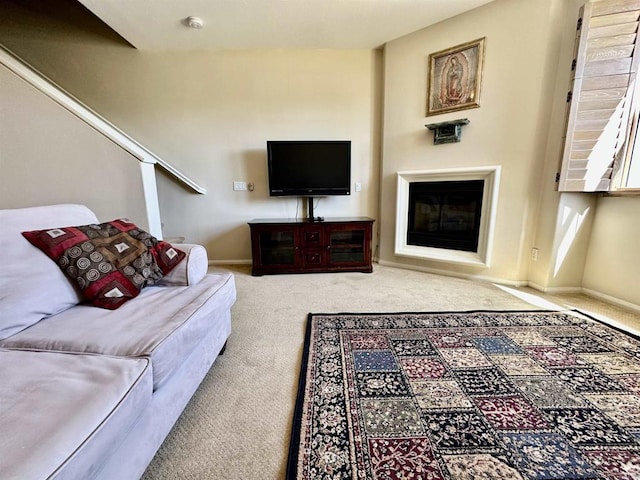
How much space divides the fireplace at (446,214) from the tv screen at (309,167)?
0.85 meters

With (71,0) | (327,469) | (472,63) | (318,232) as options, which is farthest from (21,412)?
(71,0)

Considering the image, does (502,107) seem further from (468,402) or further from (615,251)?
(468,402)

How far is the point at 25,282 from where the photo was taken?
3.46 feet

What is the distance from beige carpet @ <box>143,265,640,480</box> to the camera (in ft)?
3.21

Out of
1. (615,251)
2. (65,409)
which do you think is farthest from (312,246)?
(615,251)

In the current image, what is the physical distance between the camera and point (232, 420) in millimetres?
1138

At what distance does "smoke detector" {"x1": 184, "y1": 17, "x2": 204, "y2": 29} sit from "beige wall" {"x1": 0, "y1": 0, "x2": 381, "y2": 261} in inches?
20.3

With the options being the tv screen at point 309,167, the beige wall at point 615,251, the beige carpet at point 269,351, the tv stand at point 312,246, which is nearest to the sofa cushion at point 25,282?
the beige carpet at point 269,351

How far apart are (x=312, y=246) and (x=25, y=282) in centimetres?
224

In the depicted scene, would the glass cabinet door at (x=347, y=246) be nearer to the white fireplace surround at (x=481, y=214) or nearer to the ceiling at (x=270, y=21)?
the white fireplace surround at (x=481, y=214)

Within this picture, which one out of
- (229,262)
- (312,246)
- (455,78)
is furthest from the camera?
(229,262)

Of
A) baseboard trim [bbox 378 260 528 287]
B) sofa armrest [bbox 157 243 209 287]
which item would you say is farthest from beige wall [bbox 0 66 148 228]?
baseboard trim [bbox 378 260 528 287]

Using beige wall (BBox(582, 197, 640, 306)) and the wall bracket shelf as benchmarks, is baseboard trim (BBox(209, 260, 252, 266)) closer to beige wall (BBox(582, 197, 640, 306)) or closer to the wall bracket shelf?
the wall bracket shelf

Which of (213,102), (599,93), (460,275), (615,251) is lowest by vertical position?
(460,275)
